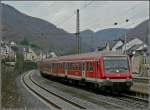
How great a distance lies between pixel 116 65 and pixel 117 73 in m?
0.58

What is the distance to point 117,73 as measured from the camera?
86.6 ft

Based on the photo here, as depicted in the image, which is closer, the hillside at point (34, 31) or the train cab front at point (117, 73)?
the train cab front at point (117, 73)

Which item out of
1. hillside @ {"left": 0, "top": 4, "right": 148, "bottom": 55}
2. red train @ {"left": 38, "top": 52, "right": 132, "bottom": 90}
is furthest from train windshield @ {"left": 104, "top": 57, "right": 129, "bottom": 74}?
hillside @ {"left": 0, "top": 4, "right": 148, "bottom": 55}

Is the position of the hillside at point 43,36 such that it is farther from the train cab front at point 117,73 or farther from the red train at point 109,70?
the train cab front at point 117,73

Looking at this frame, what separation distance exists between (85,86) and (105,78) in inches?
347

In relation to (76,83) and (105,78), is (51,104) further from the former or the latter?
(76,83)

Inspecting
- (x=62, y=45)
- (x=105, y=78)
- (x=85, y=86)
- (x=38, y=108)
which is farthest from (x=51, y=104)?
(x=62, y=45)

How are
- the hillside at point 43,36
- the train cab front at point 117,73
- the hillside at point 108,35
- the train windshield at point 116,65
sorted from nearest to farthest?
the train cab front at point 117,73 < the train windshield at point 116,65 < the hillside at point 108,35 < the hillside at point 43,36

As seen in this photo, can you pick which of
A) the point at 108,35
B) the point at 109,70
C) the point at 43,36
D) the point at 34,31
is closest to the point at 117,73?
the point at 109,70

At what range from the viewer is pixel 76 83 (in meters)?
37.6

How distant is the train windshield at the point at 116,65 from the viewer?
87.4 feet

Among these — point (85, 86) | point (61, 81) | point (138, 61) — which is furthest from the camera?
point (138, 61)

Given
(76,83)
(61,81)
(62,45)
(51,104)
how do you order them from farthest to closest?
1. (62,45)
2. (61,81)
3. (76,83)
4. (51,104)

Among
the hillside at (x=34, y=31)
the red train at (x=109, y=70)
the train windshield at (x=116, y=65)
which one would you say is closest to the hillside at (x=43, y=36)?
the hillside at (x=34, y=31)
